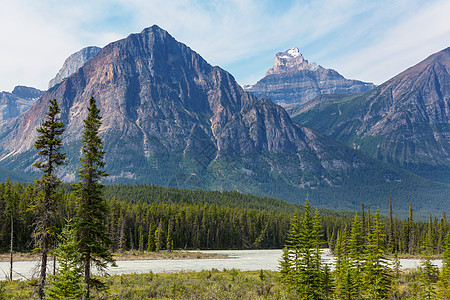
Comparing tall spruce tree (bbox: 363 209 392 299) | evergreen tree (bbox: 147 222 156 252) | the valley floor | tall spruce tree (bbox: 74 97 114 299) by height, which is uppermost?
tall spruce tree (bbox: 74 97 114 299)

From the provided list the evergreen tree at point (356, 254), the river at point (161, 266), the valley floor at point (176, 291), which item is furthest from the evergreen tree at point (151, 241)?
the evergreen tree at point (356, 254)

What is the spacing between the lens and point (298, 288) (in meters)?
31.5

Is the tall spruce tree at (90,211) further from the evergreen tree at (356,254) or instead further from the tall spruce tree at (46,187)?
the evergreen tree at (356,254)

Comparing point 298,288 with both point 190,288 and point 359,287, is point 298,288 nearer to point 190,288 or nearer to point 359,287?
point 359,287

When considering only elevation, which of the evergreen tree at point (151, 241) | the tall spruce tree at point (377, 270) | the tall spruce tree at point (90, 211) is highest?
the tall spruce tree at point (90, 211)

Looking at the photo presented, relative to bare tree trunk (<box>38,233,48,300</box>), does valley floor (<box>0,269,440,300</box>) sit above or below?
below

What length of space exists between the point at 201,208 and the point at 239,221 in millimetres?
18776

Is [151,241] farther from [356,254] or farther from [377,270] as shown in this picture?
[377,270]

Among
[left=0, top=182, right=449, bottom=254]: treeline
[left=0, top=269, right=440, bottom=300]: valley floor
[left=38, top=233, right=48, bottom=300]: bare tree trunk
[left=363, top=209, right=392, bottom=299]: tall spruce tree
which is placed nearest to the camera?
[left=38, top=233, right=48, bottom=300]: bare tree trunk

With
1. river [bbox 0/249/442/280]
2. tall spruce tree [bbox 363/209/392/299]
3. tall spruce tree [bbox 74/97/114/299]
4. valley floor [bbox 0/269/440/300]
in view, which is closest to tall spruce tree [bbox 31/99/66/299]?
tall spruce tree [bbox 74/97/114/299]

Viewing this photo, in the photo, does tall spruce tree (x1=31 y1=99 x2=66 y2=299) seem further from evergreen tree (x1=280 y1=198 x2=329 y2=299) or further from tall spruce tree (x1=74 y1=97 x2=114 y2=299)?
evergreen tree (x1=280 y1=198 x2=329 y2=299)

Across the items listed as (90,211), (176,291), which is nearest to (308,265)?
(176,291)

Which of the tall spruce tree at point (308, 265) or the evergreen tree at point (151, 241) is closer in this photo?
the tall spruce tree at point (308, 265)

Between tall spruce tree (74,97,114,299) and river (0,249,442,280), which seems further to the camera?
river (0,249,442,280)
